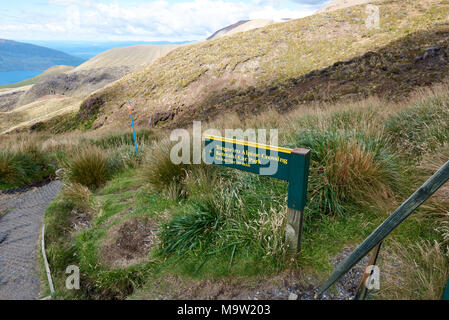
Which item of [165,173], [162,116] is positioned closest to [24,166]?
[165,173]

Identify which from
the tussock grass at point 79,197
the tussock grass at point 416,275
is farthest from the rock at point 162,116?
the tussock grass at point 416,275

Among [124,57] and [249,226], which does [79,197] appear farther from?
[124,57]

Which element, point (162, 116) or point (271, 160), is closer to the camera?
point (271, 160)

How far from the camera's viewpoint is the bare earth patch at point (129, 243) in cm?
362

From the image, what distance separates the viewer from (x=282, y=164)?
2.69 metres

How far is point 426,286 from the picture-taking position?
219cm

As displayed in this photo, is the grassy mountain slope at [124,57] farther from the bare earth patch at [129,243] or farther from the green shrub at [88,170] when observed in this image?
the bare earth patch at [129,243]

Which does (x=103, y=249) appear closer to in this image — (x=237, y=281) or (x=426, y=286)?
(x=237, y=281)

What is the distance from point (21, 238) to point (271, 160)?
4333 millimetres
